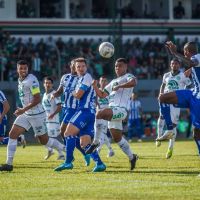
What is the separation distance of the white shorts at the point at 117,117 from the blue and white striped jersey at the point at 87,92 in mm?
506

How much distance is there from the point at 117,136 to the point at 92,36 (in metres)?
33.9

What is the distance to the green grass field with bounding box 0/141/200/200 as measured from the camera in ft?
42.7

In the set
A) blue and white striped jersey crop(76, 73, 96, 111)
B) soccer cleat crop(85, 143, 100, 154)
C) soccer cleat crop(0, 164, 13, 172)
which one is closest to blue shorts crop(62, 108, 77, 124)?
blue and white striped jersey crop(76, 73, 96, 111)

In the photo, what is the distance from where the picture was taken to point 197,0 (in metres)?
57.5

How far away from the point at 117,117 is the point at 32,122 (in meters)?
2.09

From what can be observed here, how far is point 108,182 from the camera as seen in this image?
49.0 ft

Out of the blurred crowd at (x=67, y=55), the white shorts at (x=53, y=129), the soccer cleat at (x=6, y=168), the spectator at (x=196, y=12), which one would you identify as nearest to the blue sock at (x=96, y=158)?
the soccer cleat at (x=6, y=168)

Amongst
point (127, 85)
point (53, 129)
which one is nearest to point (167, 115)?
point (53, 129)

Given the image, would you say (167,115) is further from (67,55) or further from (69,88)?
(67,55)

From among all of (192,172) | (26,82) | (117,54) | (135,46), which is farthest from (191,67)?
(135,46)

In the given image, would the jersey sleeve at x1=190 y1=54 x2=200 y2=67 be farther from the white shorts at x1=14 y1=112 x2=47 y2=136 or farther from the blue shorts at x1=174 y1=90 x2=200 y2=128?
the white shorts at x1=14 y1=112 x2=47 y2=136

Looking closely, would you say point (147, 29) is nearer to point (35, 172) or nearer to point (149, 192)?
point (35, 172)

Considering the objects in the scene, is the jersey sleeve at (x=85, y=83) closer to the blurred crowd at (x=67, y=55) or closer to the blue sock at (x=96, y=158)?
the blue sock at (x=96, y=158)

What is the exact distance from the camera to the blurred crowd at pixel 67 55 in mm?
41969
